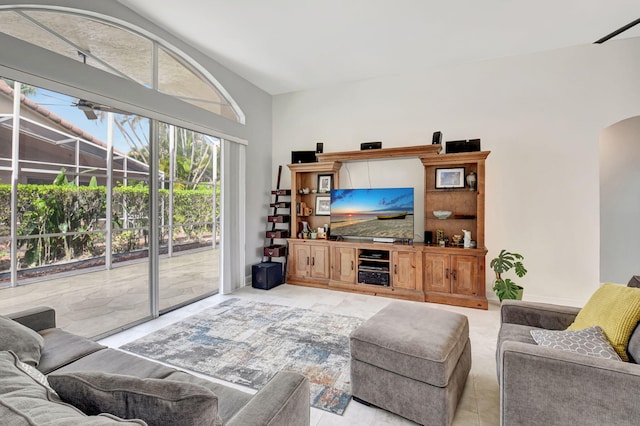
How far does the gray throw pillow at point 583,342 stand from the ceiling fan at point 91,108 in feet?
13.0

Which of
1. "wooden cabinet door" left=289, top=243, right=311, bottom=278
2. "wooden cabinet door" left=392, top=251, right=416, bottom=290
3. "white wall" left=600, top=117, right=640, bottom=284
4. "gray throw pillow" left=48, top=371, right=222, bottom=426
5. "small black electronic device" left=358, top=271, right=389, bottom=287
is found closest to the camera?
"gray throw pillow" left=48, top=371, right=222, bottom=426

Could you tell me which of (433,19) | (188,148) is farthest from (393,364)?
(188,148)

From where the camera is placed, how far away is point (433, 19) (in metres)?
3.13

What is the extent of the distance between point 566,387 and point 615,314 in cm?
57

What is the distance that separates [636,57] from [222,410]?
215 inches

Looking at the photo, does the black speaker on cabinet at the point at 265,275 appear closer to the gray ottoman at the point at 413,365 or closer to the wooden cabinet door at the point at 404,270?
the wooden cabinet door at the point at 404,270

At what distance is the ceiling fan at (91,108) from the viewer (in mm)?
2838

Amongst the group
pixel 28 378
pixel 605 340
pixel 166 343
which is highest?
pixel 28 378

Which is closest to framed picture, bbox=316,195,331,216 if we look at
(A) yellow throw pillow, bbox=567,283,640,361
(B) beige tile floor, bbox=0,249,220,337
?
(B) beige tile floor, bbox=0,249,220,337

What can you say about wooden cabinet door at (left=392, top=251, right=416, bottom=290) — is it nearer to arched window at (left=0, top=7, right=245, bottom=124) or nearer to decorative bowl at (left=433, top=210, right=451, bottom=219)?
decorative bowl at (left=433, top=210, right=451, bottom=219)

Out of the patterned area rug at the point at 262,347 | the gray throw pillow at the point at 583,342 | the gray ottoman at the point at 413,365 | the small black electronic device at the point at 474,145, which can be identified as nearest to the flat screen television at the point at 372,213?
the small black electronic device at the point at 474,145

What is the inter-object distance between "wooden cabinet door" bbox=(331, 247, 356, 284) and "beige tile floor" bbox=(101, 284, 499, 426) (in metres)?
0.24

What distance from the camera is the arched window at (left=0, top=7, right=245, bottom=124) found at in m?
2.48

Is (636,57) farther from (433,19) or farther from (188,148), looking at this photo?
(188,148)
